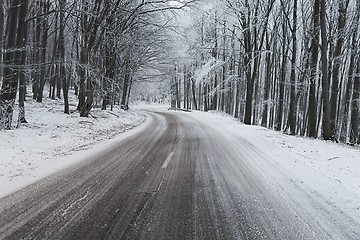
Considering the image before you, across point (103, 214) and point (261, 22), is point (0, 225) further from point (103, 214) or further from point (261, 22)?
point (261, 22)

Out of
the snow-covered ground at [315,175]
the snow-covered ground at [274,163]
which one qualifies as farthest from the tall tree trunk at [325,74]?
the snow-covered ground at [315,175]

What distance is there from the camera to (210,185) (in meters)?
5.73

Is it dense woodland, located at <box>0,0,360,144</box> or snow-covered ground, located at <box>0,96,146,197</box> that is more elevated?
dense woodland, located at <box>0,0,360,144</box>

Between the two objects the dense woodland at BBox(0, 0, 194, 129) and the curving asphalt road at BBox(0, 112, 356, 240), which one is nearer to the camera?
the curving asphalt road at BBox(0, 112, 356, 240)

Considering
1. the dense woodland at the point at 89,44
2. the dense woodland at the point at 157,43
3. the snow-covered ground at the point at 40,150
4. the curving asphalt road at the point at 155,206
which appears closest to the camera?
the curving asphalt road at the point at 155,206

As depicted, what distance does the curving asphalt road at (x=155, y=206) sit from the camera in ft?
11.9

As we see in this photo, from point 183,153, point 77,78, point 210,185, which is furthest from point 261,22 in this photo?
point 210,185

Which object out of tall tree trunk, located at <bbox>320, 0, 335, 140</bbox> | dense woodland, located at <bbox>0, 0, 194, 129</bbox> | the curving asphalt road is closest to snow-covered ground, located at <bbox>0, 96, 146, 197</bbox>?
A: the curving asphalt road

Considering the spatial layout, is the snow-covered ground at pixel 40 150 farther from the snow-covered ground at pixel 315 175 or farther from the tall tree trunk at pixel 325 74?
the tall tree trunk at pixel 325 74

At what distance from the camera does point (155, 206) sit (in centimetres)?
449

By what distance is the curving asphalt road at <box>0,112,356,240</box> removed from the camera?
143 inches

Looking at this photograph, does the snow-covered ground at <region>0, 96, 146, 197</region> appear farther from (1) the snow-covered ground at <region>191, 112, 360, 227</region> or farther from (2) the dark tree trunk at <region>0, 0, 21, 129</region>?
(1) the snow-covered ground at <region>191, 112, 360, 227</region>

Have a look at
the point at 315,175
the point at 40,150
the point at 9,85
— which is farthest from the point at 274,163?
the point at 9,85

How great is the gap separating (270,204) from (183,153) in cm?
462
